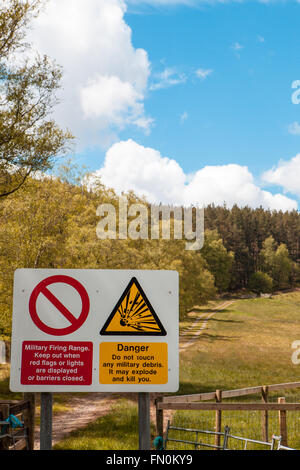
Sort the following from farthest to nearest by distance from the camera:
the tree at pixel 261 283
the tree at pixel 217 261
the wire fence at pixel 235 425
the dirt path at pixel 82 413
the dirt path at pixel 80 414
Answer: the tree at pixel 261 283 < the tree at pixel 217 261 < the dirt path at pixel 82 413 < the dirt path at pixel 80 414 < the wire fence at pixel 235 425

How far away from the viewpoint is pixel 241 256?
15675 centimetres

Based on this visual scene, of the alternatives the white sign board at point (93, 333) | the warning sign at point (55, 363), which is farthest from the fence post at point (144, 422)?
the warning sign at point (55, 363)

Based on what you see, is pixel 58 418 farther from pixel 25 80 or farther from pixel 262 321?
pixel 262 321

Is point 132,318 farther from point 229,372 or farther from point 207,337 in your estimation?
point 207,337

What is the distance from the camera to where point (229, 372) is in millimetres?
30219

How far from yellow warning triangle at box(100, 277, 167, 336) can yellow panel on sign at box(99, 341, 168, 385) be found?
4.3 inches

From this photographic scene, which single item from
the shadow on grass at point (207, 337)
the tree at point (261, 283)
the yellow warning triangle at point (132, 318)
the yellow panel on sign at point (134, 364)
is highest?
the tree at point (261, 283)

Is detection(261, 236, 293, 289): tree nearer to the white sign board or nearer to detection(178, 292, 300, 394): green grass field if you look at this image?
detection(178, 292, 300, 394): green grass field

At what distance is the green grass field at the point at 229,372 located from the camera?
13.9m

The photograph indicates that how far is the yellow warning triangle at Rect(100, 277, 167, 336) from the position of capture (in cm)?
366

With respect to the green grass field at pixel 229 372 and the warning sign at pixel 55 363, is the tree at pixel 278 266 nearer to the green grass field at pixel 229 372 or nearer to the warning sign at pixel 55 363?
the green grass field at pixel 229 372

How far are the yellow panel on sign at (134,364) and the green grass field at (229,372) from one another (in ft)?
31.3

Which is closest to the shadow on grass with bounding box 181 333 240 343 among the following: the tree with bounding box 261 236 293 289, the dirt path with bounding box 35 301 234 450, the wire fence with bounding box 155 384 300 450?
the dirt path with bounding box 35 301 234 450

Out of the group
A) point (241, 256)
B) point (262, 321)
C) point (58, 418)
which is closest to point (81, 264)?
point (58, 418)
